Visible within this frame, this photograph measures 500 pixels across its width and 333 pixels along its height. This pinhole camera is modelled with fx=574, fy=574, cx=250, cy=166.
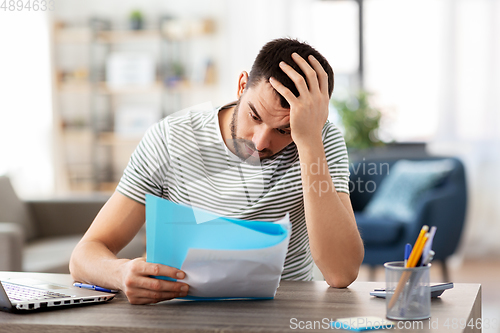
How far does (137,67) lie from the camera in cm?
442

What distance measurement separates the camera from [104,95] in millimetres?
4594

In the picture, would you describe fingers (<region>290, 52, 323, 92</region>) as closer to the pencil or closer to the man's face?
the man's face

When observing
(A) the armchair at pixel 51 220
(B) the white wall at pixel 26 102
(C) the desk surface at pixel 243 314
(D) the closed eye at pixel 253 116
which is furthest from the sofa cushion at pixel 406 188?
(B) the white wall at pixel 26 102

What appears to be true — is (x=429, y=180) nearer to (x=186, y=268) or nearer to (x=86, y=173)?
(x=186, y=268)

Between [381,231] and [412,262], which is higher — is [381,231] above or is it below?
below

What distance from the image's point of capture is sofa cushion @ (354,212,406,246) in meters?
2.86

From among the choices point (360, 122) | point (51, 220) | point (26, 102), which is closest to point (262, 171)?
point (51, 220)

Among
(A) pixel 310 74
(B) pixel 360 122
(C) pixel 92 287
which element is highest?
(A) pixel 310 74

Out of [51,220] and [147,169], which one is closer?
[147,169]

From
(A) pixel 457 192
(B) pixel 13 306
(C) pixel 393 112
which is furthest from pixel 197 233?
(C) pixel 393 112

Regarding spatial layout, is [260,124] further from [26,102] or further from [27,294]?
[26,102]

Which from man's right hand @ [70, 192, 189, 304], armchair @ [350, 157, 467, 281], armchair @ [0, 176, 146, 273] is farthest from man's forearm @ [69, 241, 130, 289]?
armchair @ [350, 157, 467, 281]

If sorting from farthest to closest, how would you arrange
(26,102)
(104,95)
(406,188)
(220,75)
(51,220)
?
(104,95) < (220,75) < (26,102) < (406,188) < (51,220)

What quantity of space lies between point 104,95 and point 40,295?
3.93 m
